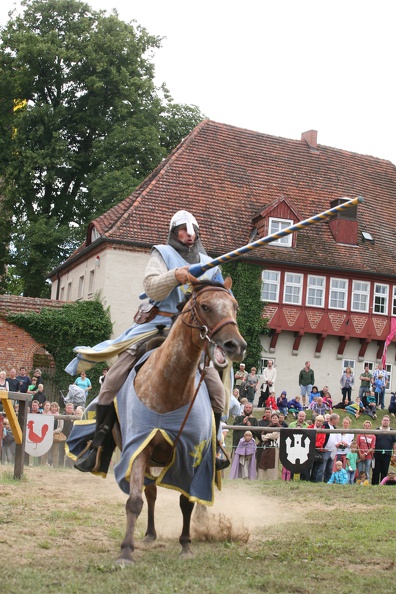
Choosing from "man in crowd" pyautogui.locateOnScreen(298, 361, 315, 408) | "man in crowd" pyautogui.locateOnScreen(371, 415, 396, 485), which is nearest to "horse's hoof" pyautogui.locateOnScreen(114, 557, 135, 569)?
"man in crowd" pyautogui.locateOnScreen(371, 415, 396, 485)

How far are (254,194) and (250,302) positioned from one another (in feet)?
18.1

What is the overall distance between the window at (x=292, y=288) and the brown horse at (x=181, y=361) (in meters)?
31.5

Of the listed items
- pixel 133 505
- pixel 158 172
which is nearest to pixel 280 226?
pixel 158 172

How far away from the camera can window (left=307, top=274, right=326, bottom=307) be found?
40094mm

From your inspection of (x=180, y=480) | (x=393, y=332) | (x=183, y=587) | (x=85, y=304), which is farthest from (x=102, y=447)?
(x=393, y=332)

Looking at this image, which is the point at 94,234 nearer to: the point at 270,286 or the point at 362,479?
the point at 270,286

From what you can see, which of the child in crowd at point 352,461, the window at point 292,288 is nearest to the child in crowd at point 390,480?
the child in crowd at point 352,461

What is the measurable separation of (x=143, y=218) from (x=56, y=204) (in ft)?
24.2

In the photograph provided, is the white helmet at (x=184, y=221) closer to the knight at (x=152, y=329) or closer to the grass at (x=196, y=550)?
the knight at (x=152, y=329)

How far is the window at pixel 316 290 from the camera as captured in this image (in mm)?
40094

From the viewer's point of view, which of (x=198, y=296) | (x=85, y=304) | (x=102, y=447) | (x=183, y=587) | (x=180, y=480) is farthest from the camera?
(x=85, y=304)

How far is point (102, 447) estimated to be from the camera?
891 centimetres

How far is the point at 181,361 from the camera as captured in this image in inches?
307

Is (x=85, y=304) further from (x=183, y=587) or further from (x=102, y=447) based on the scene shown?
(x=183, y=587)
